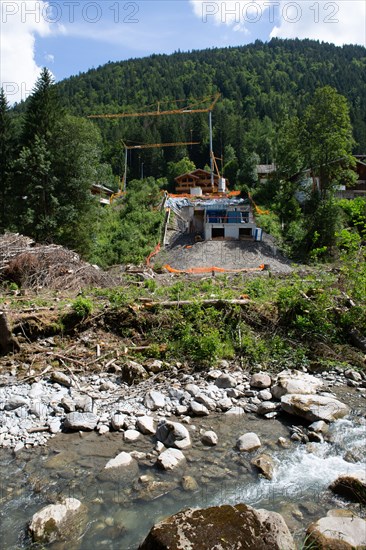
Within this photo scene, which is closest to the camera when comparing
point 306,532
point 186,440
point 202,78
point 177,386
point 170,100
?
point 306,532

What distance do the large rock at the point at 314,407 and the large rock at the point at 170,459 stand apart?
265 cm

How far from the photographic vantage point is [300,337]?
11.4m

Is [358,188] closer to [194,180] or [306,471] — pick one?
[194,180]

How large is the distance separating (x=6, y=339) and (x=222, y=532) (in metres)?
7.29

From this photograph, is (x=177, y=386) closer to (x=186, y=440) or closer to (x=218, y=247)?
(x=186, y=440)

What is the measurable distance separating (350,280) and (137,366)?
7029 millimetres

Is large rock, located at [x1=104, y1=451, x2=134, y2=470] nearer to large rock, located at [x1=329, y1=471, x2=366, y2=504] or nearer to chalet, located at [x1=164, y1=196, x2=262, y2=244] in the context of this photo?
large rock, located at [x1=329, y1=471, x2=366, y2=504]

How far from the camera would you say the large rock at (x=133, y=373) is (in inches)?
362

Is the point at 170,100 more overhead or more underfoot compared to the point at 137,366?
more overhead

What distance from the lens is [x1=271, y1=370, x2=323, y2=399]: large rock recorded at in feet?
28.7

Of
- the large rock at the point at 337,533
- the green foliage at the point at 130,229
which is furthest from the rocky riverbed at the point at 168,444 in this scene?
the green foliage at the point at 130,229

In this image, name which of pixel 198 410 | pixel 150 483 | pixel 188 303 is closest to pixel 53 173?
pixel 188 303

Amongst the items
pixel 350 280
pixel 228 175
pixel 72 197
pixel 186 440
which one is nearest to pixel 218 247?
pixel 72 197

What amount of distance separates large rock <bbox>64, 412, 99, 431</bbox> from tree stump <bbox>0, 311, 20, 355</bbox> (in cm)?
310
